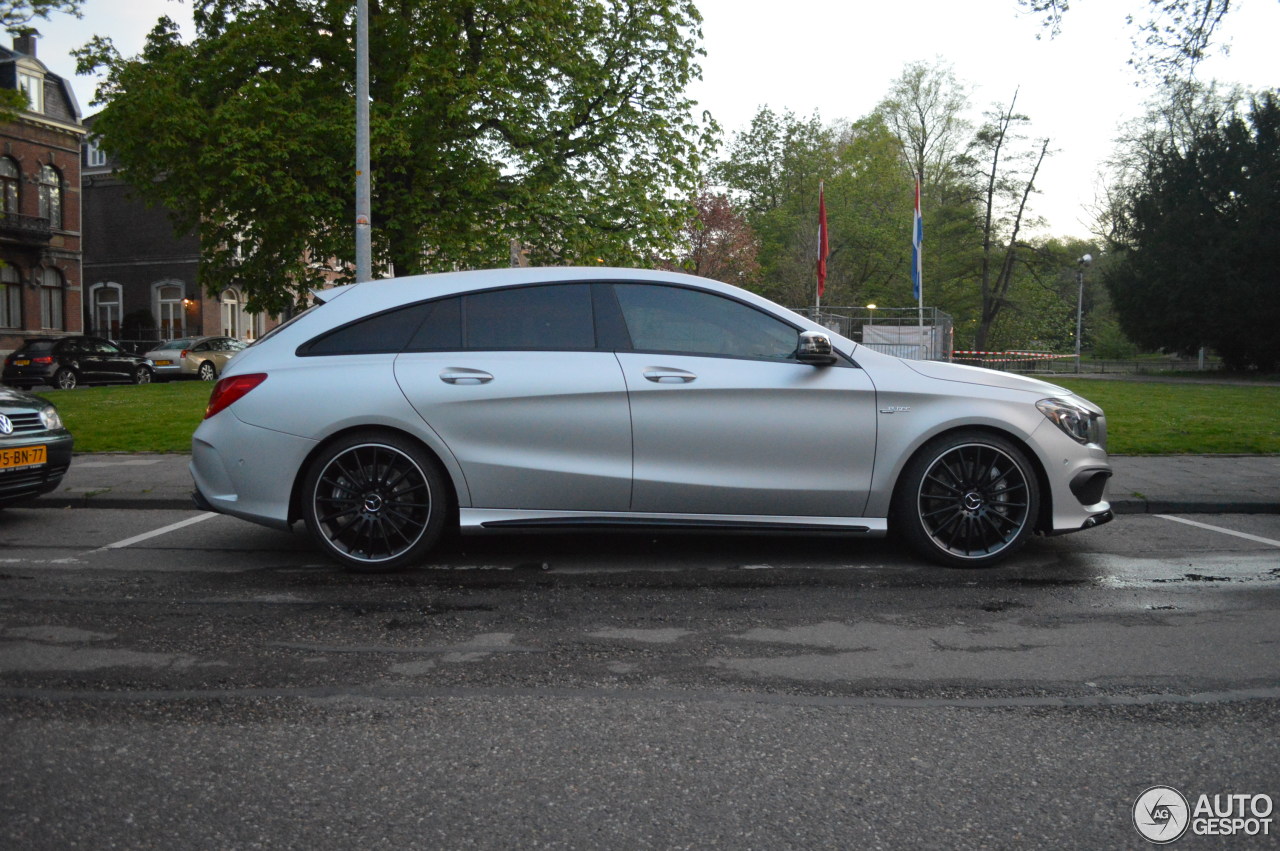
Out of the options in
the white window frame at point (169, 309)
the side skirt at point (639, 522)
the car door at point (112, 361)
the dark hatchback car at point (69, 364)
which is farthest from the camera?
the white window frame at point (169, 309)

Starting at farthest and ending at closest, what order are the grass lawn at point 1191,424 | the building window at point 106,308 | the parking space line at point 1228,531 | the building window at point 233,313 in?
the building window at point 106,308 → the building window at point 233,313 → the grass lawn at point 1191,424 → the parking space line at point 1228,531

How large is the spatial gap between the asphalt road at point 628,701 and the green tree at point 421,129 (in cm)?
1724

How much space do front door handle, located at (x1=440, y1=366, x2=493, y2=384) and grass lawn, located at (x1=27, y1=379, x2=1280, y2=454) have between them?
6567 millimetres

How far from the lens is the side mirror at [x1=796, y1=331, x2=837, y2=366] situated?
5.55m

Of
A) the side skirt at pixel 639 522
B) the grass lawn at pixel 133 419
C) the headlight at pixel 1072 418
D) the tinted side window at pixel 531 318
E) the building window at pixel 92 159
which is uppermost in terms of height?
the building window at pixel 92 159

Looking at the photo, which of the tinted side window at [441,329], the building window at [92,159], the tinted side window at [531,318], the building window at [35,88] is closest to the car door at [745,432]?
the tinted side window at [531,318]

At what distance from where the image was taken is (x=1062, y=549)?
6.43 metres

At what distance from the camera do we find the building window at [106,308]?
49.2m

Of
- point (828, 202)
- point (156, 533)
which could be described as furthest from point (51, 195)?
point (156, 533)

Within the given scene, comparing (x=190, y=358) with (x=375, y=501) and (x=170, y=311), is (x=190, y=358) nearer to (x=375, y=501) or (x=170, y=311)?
(x=170, y=311)

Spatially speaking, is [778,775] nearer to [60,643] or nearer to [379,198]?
[60,643]

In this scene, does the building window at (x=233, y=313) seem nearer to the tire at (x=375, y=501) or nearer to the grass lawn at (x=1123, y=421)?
the grass lawn at (x=1123, y=421)

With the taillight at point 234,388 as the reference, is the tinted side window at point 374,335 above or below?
above

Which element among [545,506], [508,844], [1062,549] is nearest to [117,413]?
[545,506]
